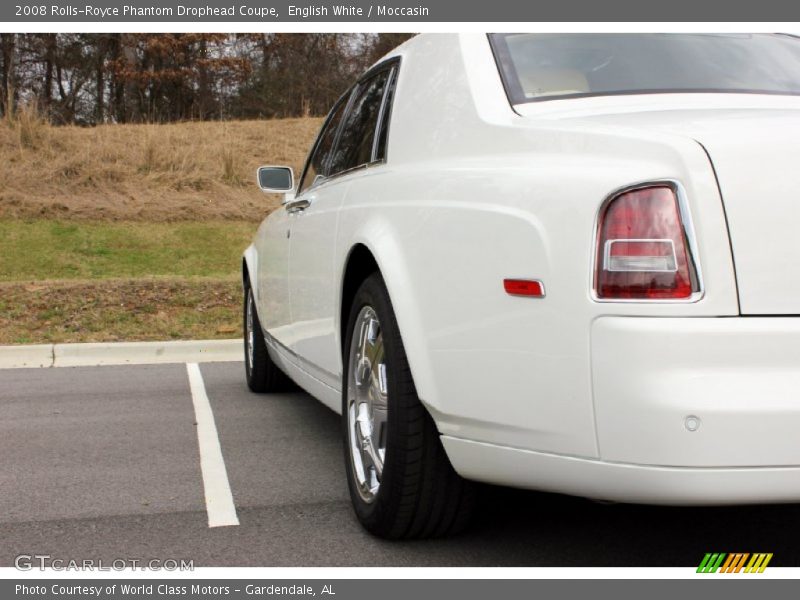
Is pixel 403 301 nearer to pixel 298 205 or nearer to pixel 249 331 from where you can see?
pixel 298 205

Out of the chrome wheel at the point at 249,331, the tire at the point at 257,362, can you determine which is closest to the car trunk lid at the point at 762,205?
the tire at the point at 257,362

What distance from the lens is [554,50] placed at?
10.7 feet

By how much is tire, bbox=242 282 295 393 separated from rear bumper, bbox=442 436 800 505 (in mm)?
3546

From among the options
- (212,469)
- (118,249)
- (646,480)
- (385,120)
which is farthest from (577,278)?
(118,249)

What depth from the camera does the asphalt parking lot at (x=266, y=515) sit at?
315 cm

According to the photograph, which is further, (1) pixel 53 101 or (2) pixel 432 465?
(1) pixel 53 101

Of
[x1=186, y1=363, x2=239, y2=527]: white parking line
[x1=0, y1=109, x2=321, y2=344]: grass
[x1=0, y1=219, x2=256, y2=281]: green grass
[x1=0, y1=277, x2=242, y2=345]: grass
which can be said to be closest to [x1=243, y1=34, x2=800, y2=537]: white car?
[x1=186, y1=363, x2=239, y2=527]: white parking line

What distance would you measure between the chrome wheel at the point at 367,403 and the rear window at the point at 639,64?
0.95 meters

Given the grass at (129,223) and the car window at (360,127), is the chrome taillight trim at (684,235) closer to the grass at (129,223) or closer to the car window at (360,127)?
the car window at (360,127)

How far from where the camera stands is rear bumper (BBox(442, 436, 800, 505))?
89.2 inches

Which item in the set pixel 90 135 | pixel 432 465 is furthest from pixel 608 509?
pixel 90 135

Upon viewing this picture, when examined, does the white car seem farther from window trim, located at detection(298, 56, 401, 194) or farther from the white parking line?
the white parking line

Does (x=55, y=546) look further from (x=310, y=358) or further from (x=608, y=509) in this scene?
(x=608, y=509)

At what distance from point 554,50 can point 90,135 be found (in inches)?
742
